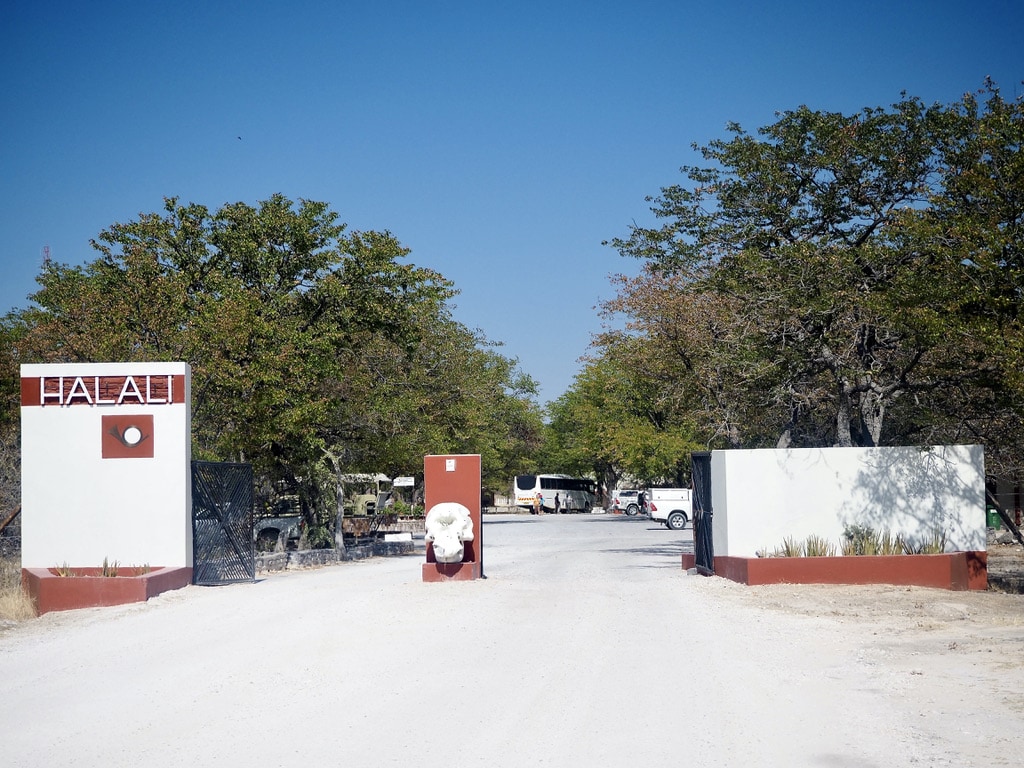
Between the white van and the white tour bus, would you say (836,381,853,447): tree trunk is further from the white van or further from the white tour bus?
the white tour bus

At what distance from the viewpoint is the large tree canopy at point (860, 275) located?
57.6ft

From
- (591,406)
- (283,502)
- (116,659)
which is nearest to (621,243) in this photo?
(283,502)

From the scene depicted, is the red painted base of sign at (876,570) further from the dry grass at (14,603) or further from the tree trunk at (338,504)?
the tree trunk at (338,504)

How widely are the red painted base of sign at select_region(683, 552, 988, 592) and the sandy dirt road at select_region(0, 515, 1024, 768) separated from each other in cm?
69

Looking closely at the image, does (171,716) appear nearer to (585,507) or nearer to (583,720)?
(583,720)

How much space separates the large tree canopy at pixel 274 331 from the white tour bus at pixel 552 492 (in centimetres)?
4445

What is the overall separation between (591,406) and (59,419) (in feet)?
143

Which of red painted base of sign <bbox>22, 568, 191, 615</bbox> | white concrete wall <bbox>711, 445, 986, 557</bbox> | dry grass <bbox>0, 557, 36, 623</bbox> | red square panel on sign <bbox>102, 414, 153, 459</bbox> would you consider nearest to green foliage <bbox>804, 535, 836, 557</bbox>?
white concrete wall <bbox>711, 445, 986, 557</bbox>

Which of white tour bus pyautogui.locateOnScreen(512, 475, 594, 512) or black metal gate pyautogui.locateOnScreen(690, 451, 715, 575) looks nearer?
black metal gate pyautogui.locateOnScreen(690, 451, 715, 575)

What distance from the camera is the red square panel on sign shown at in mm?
18719

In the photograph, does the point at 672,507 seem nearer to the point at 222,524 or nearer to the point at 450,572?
the point at 450,572

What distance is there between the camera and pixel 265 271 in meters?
26.7

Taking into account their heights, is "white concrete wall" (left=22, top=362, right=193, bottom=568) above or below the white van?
Answer: above

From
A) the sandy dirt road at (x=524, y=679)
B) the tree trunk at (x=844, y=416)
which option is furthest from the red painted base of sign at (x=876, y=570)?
the tree trunk at (x=844, y=416)
